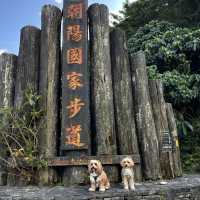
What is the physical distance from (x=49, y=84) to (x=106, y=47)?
1.54 m

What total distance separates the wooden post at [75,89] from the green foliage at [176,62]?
3.85 metres

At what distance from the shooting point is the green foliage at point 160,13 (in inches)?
572

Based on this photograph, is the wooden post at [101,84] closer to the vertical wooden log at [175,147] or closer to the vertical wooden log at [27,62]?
the vertical wooden log at [27,62]

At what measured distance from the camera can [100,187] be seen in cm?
569

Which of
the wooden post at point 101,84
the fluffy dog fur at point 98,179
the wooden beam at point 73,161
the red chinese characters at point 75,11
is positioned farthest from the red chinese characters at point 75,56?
the fluffy dog fur at point 98,179

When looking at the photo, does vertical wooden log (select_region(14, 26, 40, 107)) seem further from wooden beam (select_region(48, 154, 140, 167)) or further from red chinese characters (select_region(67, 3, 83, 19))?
wooden beam (select_region(48, 154, 140, 167))

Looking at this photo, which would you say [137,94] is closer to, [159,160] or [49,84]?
[159,160]

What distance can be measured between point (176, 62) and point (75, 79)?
217 inches

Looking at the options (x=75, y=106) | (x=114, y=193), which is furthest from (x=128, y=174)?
(x=75, y=106)

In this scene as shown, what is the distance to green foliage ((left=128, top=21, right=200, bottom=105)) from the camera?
1012 centimetres

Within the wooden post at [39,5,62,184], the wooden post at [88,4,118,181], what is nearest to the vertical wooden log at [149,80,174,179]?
the wooden post at [88,4,118,181]

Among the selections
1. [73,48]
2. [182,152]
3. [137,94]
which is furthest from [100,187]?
[182,152]

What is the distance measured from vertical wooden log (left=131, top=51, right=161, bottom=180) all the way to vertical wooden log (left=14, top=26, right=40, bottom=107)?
7.31 ft

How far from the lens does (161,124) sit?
7227 mm
